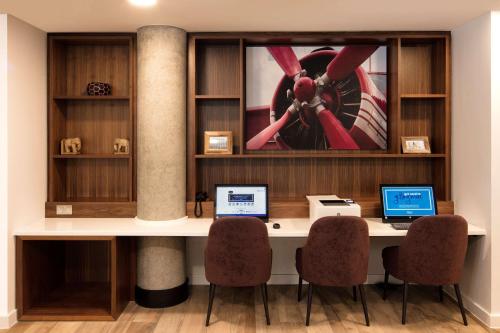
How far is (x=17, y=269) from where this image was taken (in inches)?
123

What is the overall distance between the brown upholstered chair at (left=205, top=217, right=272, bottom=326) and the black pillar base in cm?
61

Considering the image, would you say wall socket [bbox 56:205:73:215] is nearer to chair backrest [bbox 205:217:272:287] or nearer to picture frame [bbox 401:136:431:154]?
chair backrest [bbox 205:217:272:287]

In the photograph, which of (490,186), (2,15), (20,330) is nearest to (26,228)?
(20,330)

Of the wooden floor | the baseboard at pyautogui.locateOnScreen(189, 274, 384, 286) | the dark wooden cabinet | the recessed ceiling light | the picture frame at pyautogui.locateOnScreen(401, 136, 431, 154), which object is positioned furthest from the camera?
the baseboard at pyautogui.locateOnScreen(189, 274, 384, 286)

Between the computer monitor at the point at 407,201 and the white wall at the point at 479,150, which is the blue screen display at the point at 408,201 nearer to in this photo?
the computer monitor at the point at 407,201

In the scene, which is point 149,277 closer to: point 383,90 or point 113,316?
point 113,316

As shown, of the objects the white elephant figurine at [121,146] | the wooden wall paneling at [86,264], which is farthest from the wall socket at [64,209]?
the white elephant figurine at [121,146]

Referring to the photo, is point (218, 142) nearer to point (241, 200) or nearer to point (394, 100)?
point (241, 200)

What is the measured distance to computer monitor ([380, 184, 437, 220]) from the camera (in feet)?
11.5

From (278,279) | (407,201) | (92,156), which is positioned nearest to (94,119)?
(92,156)

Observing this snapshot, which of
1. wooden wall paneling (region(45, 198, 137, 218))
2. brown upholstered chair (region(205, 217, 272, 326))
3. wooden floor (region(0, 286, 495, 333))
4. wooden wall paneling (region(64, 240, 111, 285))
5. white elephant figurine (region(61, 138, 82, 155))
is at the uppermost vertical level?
white elephant figurine (region(61, 138, 82, 155))

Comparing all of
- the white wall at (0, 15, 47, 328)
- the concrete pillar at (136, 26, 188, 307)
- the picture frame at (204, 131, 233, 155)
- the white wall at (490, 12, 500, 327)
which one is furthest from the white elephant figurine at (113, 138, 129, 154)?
the white wall at (490, 12, 500, 327)

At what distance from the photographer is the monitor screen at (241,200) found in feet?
11.7

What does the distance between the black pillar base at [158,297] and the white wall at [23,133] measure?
0.95 meters
